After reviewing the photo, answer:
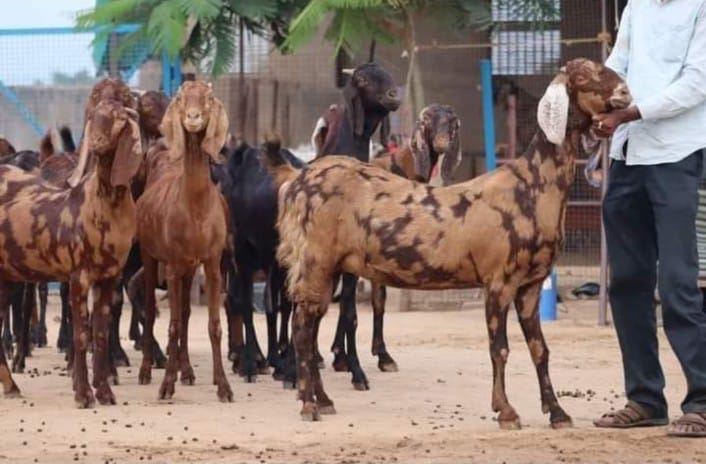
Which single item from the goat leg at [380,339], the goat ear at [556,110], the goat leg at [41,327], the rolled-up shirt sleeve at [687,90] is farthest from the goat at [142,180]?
the rolled-up shirt sleeve at [687,90]

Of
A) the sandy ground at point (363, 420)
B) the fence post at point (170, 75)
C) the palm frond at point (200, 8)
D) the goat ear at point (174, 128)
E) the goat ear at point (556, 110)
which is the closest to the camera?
the sandy ground at point (363, 420)

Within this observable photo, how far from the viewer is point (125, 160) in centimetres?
1157

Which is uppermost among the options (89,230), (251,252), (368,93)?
(368,93)

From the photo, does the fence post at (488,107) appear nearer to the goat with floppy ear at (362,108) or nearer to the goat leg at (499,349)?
the goat with floppy ear at (362,108)

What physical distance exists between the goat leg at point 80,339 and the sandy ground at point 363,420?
0.13 m

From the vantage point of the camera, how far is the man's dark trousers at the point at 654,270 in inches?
395

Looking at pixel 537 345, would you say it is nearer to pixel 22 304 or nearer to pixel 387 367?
pixel 387 367

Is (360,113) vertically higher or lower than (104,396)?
higher

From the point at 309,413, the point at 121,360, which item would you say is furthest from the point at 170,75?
the point at 309,413

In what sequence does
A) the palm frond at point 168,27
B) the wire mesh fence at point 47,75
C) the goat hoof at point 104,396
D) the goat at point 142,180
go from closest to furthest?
the goat hoof at point 104,396 → the goat at point 142,180 → the palm frond at point 168,27 → the wire mesh fence at point 47,75

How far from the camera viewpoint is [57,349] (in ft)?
52.8

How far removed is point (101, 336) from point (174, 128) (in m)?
1.44

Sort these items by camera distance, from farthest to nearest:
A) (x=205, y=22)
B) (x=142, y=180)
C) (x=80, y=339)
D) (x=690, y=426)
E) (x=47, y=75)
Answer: (x=47, y=75), (x=205, y=22), (x=142, y=180), (x=80, y=339), (x=690, y=426)

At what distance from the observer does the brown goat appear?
466 inches
